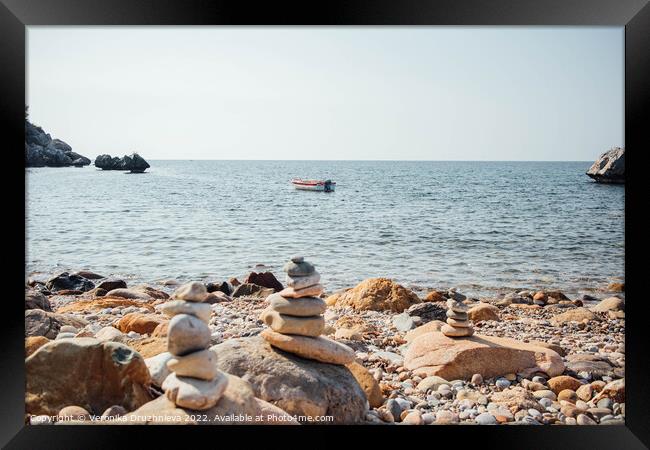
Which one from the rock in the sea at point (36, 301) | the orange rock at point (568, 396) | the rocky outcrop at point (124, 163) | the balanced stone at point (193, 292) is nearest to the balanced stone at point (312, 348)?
the balanced stone at point (193, 292)

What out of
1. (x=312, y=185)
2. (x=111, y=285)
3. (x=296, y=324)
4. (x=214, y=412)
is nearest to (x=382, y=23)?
(x=296, y=324)

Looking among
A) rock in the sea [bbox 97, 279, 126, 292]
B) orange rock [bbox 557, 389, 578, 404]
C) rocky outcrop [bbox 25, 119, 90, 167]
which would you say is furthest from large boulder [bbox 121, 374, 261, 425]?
rock in the sea [bbox 97, 279, 126, 292]

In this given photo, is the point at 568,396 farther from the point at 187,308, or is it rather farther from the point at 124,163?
the point at 124,163

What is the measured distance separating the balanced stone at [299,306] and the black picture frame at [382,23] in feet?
2.74

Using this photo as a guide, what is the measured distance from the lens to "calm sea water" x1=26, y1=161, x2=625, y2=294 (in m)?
8.47

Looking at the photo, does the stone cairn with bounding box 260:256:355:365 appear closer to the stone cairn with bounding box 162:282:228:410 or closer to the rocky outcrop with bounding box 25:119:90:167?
the stone cairn with bounding box 162:282:228:410

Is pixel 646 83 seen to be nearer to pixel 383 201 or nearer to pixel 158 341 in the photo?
pixel 158 341

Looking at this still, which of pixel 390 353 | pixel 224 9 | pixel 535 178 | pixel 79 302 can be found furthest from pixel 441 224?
pixel 224 9

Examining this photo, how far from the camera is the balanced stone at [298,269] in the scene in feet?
13.2

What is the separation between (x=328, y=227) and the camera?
11.5 m

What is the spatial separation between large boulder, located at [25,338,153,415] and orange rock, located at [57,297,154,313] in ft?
10.2

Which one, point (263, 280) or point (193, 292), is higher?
point (193, 292)

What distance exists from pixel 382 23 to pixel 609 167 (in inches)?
195

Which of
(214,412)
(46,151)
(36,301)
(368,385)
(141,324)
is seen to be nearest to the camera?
(214,412)
